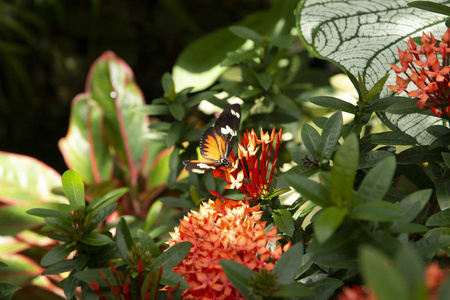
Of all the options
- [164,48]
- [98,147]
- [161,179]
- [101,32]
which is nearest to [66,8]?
[101,32]

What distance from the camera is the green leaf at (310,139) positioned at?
485mm

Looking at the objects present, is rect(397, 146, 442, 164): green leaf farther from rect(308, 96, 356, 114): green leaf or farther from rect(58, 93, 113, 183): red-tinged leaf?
rect(58, 93, 113, 183): red-tinged leaf

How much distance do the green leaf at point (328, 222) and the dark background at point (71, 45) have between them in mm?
1344

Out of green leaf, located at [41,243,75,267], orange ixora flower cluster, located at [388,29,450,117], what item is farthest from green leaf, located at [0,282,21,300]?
orange ixora flower cluster, located at [388,29,450,117]

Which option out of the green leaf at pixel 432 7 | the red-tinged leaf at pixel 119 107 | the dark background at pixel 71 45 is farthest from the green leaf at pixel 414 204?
the dark background at pixel 71 45

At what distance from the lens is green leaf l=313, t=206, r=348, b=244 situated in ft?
0.99

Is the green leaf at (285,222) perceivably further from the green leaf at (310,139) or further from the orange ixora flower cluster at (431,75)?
the orange ixora flower cluster at (431,75)

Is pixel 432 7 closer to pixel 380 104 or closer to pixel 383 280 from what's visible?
pixel 380 104

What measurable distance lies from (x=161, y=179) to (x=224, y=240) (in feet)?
2.01

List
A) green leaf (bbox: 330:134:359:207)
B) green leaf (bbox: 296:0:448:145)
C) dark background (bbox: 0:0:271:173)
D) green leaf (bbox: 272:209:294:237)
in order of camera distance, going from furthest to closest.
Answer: dark background (bbox: 0:0:271:173)
green leaf (bbox: 296:0:448:145)
green leaf (bbox: 272:209:294:237)
green leaf (bbox: 330:134:359:207)

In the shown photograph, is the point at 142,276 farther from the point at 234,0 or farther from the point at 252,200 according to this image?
the point at 234,0

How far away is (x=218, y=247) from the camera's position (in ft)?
1.38

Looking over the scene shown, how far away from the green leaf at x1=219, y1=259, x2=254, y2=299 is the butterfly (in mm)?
135

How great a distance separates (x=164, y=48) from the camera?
5.67ft
